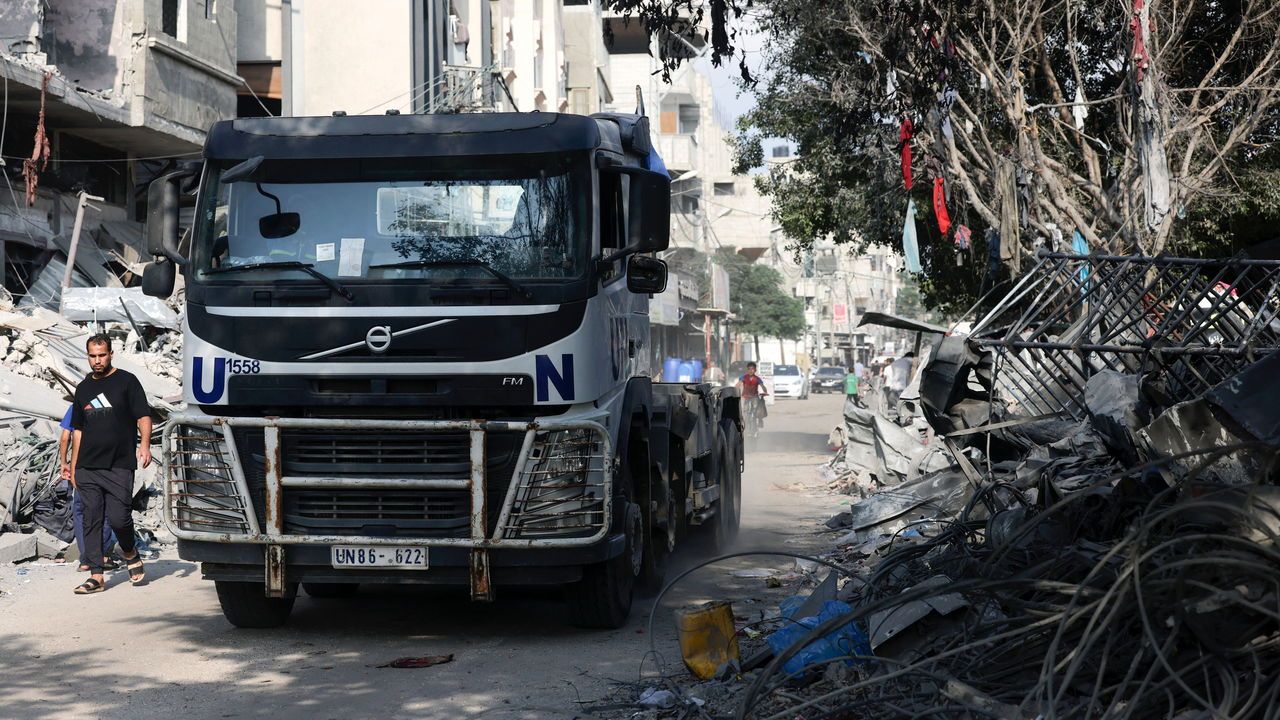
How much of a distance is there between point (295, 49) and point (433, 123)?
23.2 meters

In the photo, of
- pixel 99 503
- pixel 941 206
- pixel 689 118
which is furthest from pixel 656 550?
pixel 689 118

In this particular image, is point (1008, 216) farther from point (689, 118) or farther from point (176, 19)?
point (689, 118)

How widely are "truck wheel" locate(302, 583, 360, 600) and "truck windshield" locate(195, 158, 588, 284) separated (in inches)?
104

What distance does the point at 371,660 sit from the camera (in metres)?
7.20

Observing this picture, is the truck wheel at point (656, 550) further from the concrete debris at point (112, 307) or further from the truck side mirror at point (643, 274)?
the concrete debris at point (112, 307)

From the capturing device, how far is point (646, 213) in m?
7.45

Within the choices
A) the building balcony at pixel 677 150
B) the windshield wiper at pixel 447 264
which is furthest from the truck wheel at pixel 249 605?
the building balcony at pixel 677 150

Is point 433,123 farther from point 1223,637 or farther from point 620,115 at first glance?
point 1223,637

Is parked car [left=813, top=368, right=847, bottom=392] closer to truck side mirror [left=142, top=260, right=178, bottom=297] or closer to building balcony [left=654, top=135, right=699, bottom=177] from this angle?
building balcony [left=654, top=135, right=699, bottom=177]

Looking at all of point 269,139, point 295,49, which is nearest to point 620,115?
point 269,139

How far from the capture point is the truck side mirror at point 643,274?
26.0 feet

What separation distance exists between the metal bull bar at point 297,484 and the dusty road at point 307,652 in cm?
56

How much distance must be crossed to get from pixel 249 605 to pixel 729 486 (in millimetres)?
5770

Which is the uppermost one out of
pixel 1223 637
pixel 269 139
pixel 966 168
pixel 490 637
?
pixel 966 168
